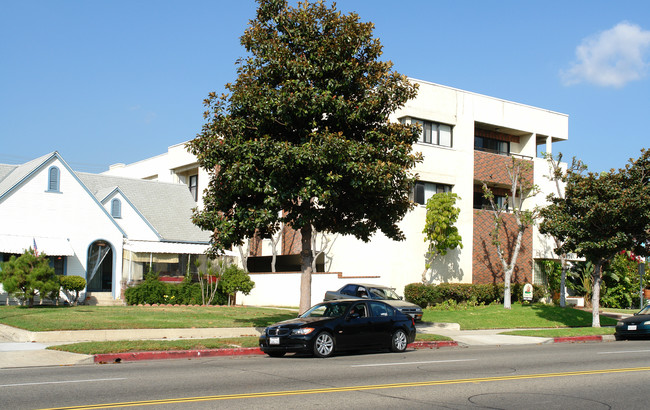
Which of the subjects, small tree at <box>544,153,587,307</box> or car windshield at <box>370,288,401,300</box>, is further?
small tree at <box>544,153,587,307</box>

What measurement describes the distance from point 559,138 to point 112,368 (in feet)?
107

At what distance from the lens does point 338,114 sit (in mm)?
17984

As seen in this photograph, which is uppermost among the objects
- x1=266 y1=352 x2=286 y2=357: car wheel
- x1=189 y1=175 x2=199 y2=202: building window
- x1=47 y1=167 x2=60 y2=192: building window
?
x1=189 y1=175 x2=199 y2=202: building window

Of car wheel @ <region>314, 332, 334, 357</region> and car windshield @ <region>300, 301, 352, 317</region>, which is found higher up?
car windshield @ <region>300, 301, 352, 317</region>

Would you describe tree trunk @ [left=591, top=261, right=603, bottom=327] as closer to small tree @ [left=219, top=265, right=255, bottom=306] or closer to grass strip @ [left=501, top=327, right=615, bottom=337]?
grass strip @ [left=501, top=327, right=615, bottom=337]

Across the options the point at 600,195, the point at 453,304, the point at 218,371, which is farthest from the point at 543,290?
the point at 218,371

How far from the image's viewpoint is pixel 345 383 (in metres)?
10.8

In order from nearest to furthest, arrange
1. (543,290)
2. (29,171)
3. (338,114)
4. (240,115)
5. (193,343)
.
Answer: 1. (193,343)
2. (338,114)
3. (240,115)
4. (29,171)
5. (543,290)

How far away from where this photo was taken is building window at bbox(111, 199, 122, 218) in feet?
120

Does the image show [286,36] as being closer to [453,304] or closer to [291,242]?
[453,304]

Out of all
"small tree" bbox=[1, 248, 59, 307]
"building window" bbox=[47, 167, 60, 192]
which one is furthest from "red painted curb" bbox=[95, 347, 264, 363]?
"building window" bbox=[47, 167, 60, 192]

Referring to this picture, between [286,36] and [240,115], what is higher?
[286,36]

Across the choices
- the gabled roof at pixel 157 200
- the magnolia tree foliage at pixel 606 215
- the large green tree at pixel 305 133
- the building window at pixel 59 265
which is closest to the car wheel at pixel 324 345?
the large green tree at pixel 305 133

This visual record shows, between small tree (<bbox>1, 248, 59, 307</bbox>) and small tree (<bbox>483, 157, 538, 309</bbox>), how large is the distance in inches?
801
